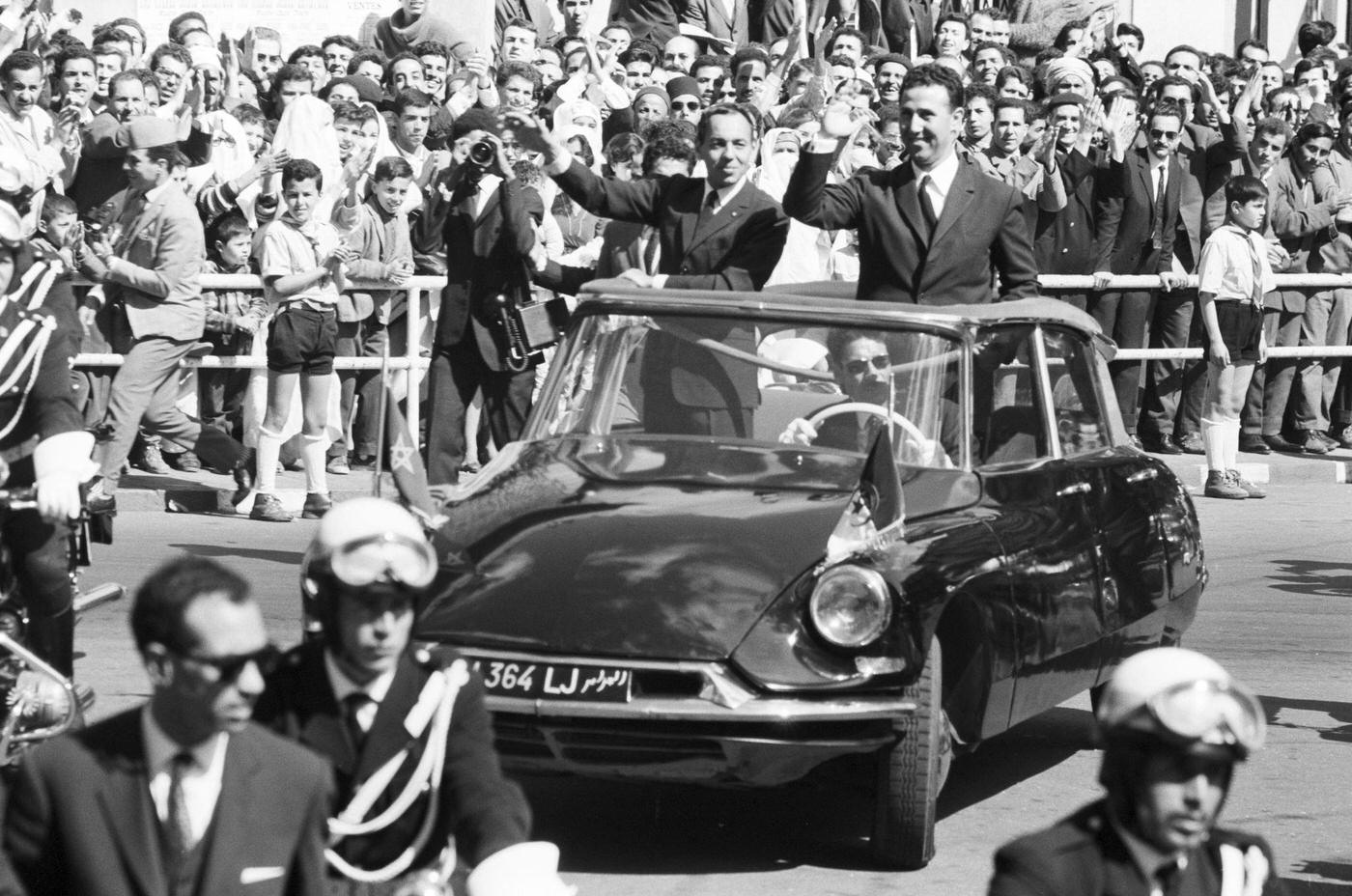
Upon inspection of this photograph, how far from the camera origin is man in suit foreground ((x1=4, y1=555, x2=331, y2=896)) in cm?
361

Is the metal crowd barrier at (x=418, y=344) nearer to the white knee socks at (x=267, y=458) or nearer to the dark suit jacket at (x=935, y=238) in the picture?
the white knee socks at (x=267, y=458)

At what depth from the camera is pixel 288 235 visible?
46.1ft

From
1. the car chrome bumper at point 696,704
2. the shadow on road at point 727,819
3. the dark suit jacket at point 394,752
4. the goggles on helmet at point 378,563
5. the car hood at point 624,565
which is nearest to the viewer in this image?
the goggles on helmet at point 378,563

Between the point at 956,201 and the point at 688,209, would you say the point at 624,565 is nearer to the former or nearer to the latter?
the point at 956,201

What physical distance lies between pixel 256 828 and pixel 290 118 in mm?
12391

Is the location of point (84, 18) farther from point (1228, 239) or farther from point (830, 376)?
point (830, 376)

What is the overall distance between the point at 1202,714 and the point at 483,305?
8498mm

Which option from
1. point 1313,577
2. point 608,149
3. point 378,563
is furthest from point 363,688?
point 608,149

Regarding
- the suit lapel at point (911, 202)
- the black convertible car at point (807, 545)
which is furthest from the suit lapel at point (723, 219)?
the black convertible car at point (807, 545)

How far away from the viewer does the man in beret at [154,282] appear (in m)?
13.4

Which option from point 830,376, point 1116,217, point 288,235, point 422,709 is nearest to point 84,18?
point 288,235

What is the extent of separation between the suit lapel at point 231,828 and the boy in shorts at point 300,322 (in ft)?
34.3

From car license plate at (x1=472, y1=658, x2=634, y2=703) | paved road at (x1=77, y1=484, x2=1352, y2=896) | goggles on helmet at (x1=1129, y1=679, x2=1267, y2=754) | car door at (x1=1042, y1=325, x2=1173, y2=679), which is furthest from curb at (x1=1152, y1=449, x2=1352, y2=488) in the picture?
goggles on helmet at (x1=1129, y1=679, x2=1267, y2=754)

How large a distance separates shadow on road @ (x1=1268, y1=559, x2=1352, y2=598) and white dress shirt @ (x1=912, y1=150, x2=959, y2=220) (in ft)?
12.7
